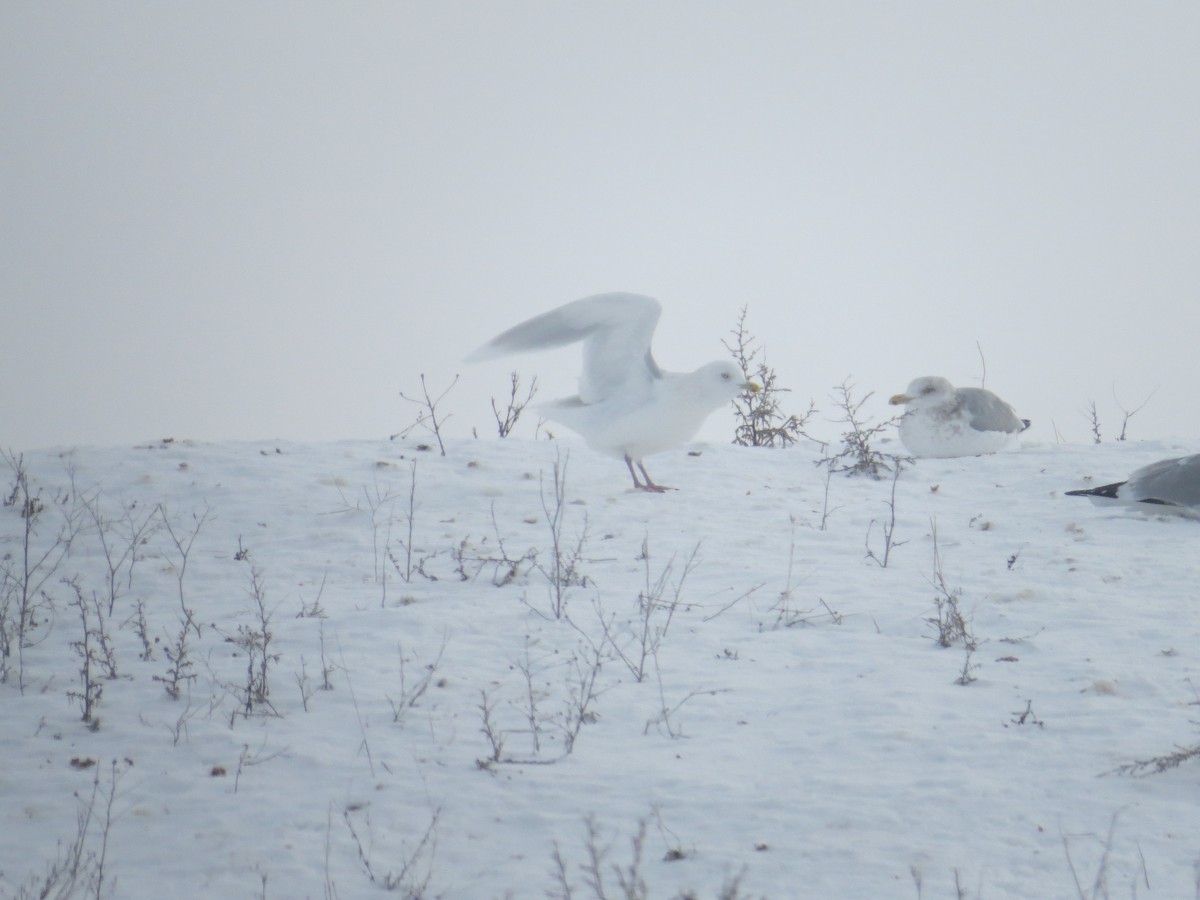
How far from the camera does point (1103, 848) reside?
3.04 metres

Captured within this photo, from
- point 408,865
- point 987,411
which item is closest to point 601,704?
point 408,865

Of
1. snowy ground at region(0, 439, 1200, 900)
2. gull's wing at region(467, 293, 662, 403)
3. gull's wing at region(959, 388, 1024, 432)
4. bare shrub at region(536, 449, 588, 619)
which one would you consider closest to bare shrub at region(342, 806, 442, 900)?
snowy ground at region(0, 439, 1200, 900)

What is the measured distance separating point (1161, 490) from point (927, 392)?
3.20 meters

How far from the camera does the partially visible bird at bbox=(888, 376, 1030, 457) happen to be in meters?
9.98

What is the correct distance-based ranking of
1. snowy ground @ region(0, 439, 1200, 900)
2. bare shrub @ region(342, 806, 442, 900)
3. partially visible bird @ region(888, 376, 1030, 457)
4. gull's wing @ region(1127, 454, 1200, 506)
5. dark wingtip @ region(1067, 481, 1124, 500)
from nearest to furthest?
bare shrub @ region(342, 806, 442, 900), snowy ground @ region(0, 439, 1200, 900), gull's wing @ region(1127, 454, 1200, 506), dark wingtip @ region(1067, 481, 1124, 500), partially visible bird @ region(888, 376, 1030, 457)

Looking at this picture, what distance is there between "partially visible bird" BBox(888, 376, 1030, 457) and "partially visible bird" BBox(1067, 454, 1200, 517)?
7.33ft

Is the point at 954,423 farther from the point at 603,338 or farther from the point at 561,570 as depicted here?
the point at 561,570

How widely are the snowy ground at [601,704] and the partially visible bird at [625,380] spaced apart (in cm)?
82

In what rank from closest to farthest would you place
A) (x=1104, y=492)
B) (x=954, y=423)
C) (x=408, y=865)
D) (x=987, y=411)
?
(x=408, y=865) → (x=1104, y=492) → (x=954, y=423) → (x=987, y=411)

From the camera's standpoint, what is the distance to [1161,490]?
7.38 metres

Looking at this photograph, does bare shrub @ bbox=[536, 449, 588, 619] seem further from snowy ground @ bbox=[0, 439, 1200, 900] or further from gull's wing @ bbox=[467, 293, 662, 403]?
gull's wing @ bbox=[467, 293, 662, 403]

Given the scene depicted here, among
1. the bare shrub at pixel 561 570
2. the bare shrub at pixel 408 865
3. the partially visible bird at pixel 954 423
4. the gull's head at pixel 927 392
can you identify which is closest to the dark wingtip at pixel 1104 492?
the partially visible bird at pixel 954 423

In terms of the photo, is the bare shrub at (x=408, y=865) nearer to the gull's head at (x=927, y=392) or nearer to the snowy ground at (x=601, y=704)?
the snowy ground at (x=601, y=704)

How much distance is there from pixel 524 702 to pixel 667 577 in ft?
6.30
